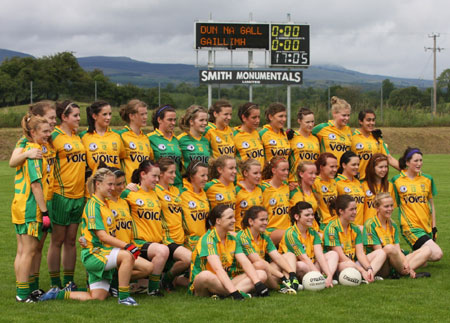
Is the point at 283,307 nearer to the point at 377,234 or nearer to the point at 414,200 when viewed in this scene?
the point at 377,234

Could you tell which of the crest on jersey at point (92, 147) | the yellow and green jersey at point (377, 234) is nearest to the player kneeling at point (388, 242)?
the yellow and green jersey at point (377, 234)

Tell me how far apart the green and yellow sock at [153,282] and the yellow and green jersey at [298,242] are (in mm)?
1363

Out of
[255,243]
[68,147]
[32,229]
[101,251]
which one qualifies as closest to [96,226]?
[101,251]

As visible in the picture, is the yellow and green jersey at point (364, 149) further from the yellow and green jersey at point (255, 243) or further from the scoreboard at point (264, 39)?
the scoreboard at point (264, 39)

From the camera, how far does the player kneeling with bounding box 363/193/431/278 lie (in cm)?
667

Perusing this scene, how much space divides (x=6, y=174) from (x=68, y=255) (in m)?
16.7

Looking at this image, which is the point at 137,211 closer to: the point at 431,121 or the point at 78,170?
the point at 78,170

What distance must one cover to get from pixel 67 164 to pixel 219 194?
1580mm

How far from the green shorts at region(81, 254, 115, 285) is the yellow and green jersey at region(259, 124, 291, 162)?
2.52m

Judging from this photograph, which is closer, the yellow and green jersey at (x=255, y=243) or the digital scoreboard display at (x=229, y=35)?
the yellow and green jersey at (x=255, y=243)

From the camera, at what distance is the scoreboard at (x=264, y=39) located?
78.5 feet

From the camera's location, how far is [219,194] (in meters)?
6.58

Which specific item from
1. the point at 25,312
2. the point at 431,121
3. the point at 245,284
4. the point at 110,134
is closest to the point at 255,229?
the point at 245,284

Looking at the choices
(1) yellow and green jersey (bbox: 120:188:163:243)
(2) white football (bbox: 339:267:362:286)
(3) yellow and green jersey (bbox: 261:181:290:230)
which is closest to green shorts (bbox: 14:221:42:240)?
(1) yellow and green jersey (bbox: 120:188:163:243)
